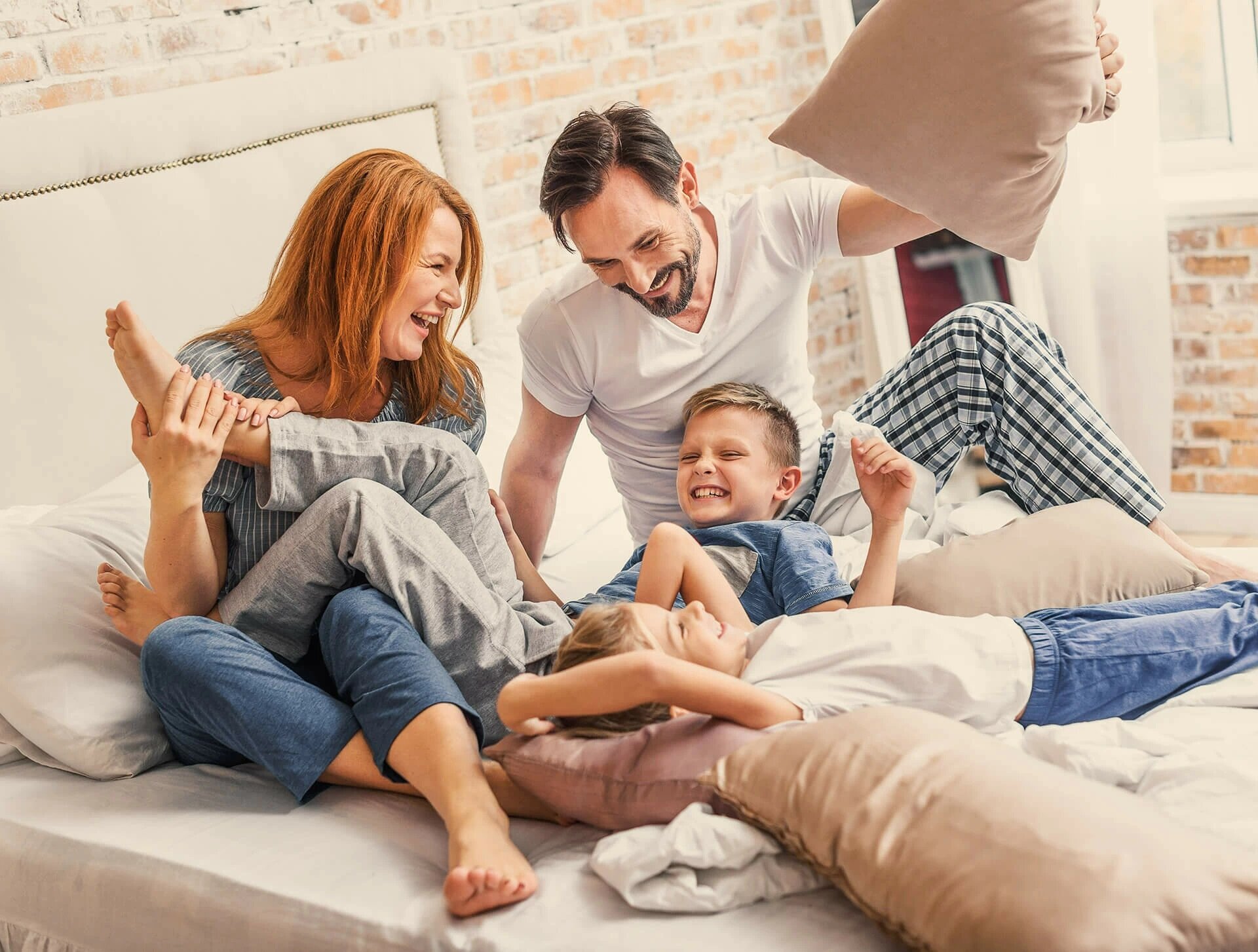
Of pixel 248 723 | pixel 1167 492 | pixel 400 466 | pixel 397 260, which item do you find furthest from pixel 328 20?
pixel 1167 492

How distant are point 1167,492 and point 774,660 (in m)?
2.25

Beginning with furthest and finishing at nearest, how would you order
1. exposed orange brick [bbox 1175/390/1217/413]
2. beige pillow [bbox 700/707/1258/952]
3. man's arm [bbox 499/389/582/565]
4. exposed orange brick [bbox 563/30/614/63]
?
exposed orange brick [bbox 1175/390/1217/413] → exposed orange brick [bbox 563/30/614/63] → man's arm [bbox 499/389/582/565] → beige pillow [bbox 700/707/1258/952]

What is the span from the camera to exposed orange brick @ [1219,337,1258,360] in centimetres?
298

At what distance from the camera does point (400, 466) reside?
1.54 metres

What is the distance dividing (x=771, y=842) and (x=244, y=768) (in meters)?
0.76

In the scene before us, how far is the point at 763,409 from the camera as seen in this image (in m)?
1.82

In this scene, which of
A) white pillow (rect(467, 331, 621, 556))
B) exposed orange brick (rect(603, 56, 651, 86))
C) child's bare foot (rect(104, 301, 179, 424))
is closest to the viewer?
child's bare foot (rect(104, 301, 179, 424))

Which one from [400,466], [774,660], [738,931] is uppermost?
[400,466]

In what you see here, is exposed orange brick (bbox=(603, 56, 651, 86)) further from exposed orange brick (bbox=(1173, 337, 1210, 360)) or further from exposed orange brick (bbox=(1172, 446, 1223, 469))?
exposed orange brick (bbox=(1172, 446, 1223, 469))

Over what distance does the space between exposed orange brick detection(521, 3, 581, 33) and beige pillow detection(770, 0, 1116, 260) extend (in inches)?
45.6

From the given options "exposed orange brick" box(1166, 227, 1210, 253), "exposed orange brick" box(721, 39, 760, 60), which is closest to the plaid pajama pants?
"exposed orange brick" box(1166, 227, 1210, 253)

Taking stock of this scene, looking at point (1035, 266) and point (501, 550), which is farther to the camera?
point (1035, 266)

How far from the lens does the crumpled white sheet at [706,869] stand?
3.47 feet

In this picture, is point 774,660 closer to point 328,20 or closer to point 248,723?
point 248,723
